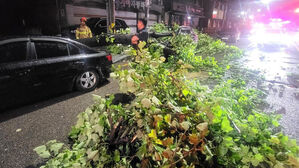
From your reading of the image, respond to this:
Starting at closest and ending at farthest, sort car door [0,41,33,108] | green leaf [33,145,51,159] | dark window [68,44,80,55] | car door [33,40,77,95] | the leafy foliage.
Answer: the leafy foliage
green leaf [33,145,51,159]
car door [0,41,33,108]
car door [33,40,77,95]
dark window [68,44,80,55]

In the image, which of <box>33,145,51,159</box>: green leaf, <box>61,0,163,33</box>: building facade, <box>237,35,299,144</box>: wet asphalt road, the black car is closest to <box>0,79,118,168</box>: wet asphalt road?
the black car

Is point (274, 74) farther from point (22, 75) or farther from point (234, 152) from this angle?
point (22, 75)

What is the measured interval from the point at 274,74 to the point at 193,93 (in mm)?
6655

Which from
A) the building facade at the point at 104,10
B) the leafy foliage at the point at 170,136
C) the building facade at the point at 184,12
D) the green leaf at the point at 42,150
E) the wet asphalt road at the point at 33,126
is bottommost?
the wet asphalt road at the point at 33,126

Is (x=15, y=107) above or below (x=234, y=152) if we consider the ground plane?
below

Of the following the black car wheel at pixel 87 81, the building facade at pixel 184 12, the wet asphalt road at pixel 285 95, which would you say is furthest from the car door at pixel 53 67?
the building facade at pixel 184 12

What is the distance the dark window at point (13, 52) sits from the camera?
10.7ft

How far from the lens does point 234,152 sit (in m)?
1.31

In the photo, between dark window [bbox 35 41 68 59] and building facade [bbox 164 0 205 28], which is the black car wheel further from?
building facade [bbox 164 0 205 28]

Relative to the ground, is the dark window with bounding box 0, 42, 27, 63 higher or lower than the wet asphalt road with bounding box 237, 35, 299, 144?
higher

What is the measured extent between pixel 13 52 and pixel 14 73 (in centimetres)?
47

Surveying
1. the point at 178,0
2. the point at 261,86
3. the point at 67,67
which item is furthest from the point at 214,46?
the point at 178,0

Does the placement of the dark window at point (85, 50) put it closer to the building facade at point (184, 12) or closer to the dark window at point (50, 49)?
the dark window at point (50, 49)

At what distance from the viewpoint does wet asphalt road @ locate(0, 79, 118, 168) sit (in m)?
2.42
